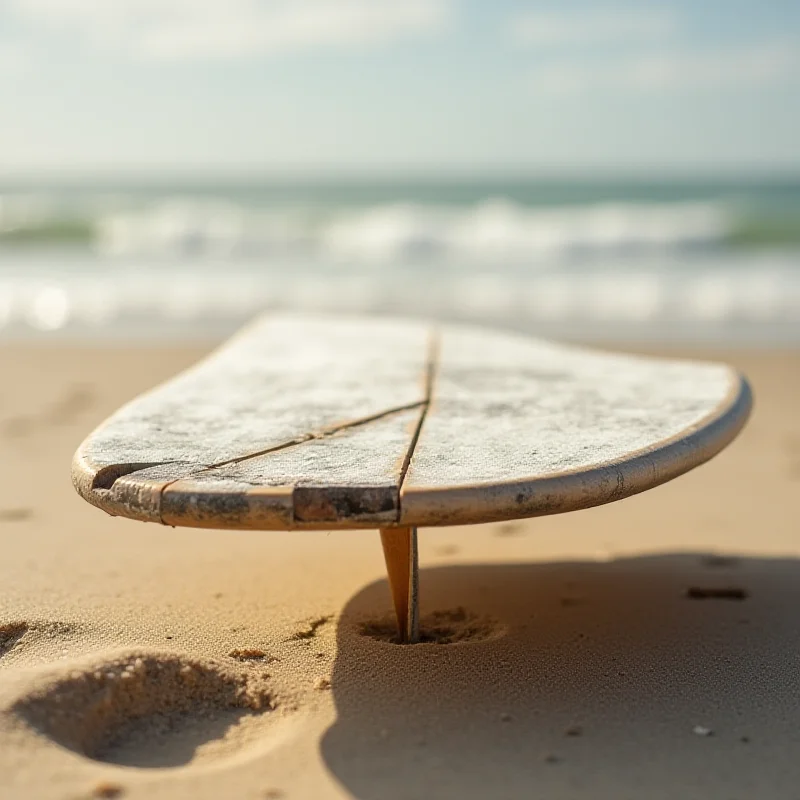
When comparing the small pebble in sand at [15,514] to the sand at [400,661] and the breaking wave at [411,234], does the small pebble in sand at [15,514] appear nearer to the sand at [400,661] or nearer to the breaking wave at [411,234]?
the sand at [400,661]

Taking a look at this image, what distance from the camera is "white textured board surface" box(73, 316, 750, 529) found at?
1.80 m

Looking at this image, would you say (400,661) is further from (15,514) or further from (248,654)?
(15,514)

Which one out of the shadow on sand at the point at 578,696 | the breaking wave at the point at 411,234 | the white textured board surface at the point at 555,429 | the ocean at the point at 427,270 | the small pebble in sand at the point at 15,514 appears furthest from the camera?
the breaking wave at the point at 411,234

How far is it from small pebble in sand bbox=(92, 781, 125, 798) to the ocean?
227 inches

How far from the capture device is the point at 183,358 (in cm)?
644

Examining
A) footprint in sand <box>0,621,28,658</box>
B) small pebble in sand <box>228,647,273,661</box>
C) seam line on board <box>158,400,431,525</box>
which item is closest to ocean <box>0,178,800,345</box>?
seam line on board <box>158,400,431,525</box>

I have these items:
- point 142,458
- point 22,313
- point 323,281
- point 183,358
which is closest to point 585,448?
point 142,458

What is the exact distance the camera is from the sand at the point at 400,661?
1.74 meters

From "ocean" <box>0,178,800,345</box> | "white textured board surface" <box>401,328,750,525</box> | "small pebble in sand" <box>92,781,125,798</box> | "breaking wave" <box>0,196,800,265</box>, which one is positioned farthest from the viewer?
"breaking wave" <box>0,196,800,265</box>

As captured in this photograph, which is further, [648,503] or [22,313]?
[22,313]

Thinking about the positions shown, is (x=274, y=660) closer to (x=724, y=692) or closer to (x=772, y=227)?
(x=724, y=692)

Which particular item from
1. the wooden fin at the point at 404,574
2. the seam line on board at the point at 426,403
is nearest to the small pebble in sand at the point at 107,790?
the seam line on board at the point at 426,403

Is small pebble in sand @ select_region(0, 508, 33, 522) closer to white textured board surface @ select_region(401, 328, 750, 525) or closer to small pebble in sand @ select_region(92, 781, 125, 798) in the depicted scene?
white textured board surface @ select_region(401, 328, 750, 525)

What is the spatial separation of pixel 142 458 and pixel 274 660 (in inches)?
19.8
